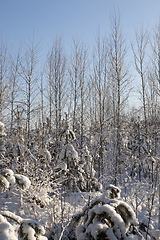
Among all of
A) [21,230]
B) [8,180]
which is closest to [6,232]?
[21,230]

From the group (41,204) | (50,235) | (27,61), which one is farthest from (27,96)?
(50,235)

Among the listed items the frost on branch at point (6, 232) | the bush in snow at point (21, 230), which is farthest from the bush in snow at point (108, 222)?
the frost on branch at point (6, 232)

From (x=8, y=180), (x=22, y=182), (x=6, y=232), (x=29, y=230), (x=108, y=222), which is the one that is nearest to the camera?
(x=6, y=232)

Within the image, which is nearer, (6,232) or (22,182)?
(6,232)

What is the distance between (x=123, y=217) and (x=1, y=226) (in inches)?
44.2

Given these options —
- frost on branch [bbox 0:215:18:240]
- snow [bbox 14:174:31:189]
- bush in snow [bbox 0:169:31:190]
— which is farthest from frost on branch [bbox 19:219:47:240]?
snow [bbox 14:174:31:189]

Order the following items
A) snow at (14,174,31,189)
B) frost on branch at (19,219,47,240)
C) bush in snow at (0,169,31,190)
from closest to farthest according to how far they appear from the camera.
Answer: frost on branch at (19,219,47,240) → bush in snow at (0,169,31,190) → snow at (14,174,31,189)

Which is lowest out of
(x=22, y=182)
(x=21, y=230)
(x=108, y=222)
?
(x=108, y=222)

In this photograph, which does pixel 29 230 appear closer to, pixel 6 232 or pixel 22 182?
pixel 6 232

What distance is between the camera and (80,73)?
8352mm

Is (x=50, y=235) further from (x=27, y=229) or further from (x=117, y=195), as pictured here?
(x=27, y=229)

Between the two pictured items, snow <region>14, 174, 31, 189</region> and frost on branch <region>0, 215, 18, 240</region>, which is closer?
frost on branch <region>0, 215, 18, 240</region>

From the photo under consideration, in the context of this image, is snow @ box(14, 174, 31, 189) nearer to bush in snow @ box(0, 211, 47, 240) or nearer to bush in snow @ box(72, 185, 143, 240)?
bush in snow @ box(0, 211, 47, 240)

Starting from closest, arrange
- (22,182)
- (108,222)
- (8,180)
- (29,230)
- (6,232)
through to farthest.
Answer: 1. (6,232)
2. (29,230)
3. (8,180)
4. (22,182)
5. (108,222)
